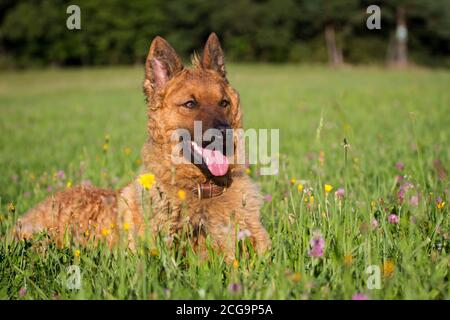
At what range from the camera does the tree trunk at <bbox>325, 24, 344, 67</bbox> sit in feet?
194

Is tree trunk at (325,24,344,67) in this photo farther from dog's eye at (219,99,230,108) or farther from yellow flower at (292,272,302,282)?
yellow flower at (292,272,302,282)

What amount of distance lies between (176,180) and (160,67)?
984 millimetres

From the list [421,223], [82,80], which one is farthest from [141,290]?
[82,80]

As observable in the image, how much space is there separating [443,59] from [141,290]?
68956mm

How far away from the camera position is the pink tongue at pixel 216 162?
3910mm

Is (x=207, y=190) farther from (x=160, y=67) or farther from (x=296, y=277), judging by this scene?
(x=296, y=277)

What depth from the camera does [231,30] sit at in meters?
60.8

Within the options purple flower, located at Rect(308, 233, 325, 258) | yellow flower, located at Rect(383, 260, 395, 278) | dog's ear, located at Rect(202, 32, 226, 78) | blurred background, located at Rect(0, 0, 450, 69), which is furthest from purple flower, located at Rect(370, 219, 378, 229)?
blurred background, located at Rect(0, 0, 450, 69)

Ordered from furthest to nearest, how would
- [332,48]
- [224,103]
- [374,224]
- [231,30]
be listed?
1. [231,30]
2. [332,48]
3. [224,103]
4. [374,224]

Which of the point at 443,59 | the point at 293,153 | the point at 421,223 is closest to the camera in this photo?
the point at 421,223

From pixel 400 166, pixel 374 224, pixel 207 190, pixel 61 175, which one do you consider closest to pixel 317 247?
pixel 374 224
